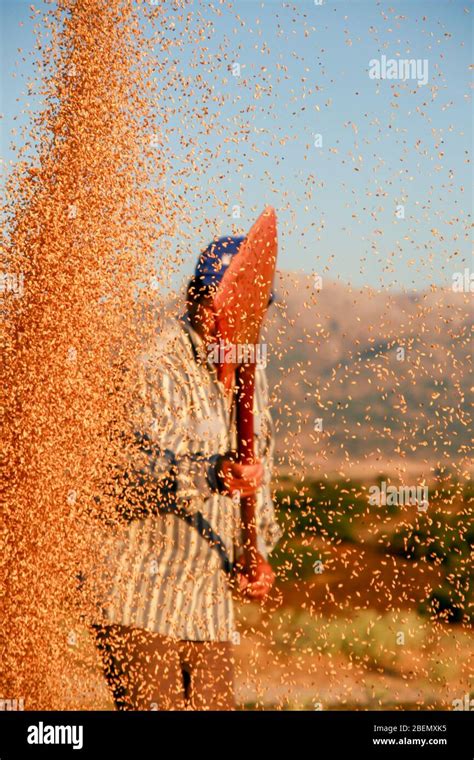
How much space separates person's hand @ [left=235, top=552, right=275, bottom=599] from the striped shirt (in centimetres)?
4

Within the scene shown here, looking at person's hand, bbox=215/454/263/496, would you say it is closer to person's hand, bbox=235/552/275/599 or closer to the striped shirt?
the striped shirt

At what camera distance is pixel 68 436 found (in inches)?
89.0

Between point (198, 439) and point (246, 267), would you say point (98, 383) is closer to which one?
point (198, 439)

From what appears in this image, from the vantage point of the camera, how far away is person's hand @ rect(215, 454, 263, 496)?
7.77ft

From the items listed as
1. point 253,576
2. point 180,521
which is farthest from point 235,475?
point 253,576

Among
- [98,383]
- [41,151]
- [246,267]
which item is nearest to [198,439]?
[98,383]

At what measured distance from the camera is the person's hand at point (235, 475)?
2.37m

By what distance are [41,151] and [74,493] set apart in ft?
2.77

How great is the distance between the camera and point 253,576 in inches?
101

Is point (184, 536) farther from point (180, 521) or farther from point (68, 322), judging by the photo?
point (68, 322)

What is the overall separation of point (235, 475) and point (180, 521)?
24 cm

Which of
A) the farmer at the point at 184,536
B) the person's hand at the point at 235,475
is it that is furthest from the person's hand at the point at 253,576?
the person's hand at the point at 235,475
